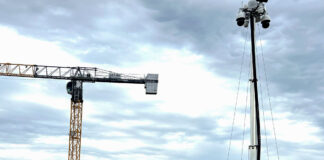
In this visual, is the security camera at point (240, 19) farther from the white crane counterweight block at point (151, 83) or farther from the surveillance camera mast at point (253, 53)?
the white crane counterweight block at point (151, 83)

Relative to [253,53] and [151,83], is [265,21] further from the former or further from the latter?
[151,83]

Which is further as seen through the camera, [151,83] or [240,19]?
[151,83]

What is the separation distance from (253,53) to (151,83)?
370 ft

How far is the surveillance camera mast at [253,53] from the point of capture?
35562 mm

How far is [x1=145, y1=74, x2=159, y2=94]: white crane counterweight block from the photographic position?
14962 cm

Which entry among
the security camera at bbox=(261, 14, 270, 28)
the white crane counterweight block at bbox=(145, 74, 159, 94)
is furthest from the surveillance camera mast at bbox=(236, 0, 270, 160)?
the white crane counterweight block at bbox=(145, 74, 159, 94)

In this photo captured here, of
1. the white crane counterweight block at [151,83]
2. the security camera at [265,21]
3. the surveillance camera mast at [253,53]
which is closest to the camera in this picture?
the surveillance camera mast at [253,53]

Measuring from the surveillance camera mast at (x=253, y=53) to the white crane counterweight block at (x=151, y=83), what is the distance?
111697 mm

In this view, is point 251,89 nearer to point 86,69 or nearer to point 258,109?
point 258,109

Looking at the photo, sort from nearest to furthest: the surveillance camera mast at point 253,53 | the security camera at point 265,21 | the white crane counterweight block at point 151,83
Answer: the surveillance camera mast at point 253,53
the security camera at point 265,21
the white crane counterweight block at point 151,83

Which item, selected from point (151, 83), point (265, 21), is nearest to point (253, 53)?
point (265, 21)

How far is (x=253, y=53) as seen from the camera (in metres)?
38.1

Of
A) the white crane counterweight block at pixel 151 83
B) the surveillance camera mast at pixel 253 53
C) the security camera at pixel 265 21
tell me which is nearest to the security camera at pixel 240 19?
the surveillance camera mast at pixel 253 53

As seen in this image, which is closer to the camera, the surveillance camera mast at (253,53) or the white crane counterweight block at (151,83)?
the surveillance camera mast at (253,53)
